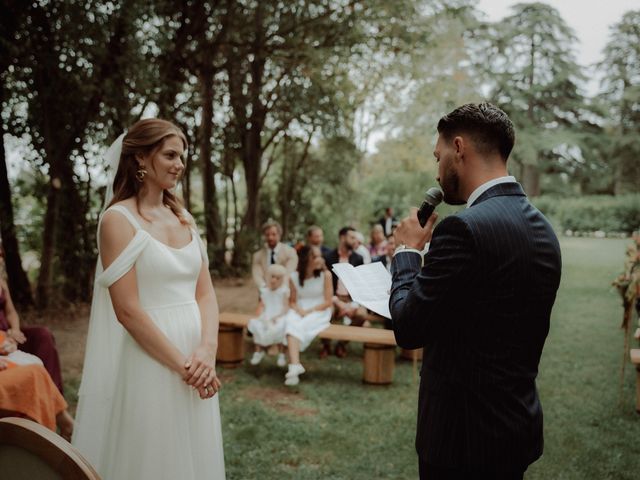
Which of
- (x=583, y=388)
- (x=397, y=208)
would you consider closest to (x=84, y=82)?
(x=583, y=388)

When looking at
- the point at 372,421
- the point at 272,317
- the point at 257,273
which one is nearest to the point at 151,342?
the point at 372,421

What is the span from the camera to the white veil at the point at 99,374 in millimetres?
2555

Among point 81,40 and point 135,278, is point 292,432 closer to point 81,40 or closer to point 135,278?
point 135,278

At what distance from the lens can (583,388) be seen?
251 inches

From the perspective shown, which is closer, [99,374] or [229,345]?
[99,374]

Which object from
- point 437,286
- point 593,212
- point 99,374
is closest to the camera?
point 437,286

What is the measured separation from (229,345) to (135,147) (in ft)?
16.3

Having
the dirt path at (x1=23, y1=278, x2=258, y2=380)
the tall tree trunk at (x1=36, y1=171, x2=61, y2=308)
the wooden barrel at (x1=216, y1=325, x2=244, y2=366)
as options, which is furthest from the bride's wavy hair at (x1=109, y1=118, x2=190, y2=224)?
the tall tree trunk at (x1=36, y1=171, x2=61, y2=308)

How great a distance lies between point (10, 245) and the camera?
9156 mm

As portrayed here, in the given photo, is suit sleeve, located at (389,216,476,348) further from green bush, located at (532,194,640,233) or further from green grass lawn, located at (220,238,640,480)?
green bush, located at (532,194,640,233)

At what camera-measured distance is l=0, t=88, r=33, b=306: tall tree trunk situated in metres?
8.89

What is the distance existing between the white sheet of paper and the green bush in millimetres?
30540

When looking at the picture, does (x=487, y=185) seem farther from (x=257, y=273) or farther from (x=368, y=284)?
(x=257, y=273)

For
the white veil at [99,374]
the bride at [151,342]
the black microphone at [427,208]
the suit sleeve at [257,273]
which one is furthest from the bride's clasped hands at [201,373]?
the suit sleeve at [257,273]
